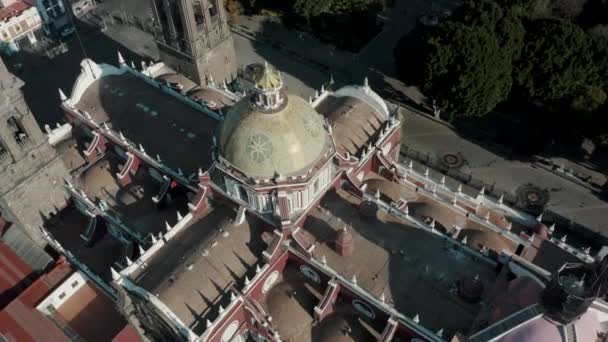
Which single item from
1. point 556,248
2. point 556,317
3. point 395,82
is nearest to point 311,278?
point 556,317

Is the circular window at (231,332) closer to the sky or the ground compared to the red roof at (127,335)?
closer to the sky

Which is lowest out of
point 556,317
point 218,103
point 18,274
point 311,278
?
point 18,274

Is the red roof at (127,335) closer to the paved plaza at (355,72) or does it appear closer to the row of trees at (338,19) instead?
the paved plaza at (355,72)

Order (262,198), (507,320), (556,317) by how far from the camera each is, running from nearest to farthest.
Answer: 1. (556,317)
2. (507,320)
3. (262,198)

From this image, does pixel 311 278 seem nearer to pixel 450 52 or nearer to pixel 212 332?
pixel 212 332

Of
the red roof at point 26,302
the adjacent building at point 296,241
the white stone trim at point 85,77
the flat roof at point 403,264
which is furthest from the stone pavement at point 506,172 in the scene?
the red roof at point 26,302

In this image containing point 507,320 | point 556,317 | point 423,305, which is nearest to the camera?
point 556,317

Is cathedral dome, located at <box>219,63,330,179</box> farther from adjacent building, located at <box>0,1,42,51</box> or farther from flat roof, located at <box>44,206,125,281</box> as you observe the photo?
adjacent building, located at <box>0,1,42,51</box>
